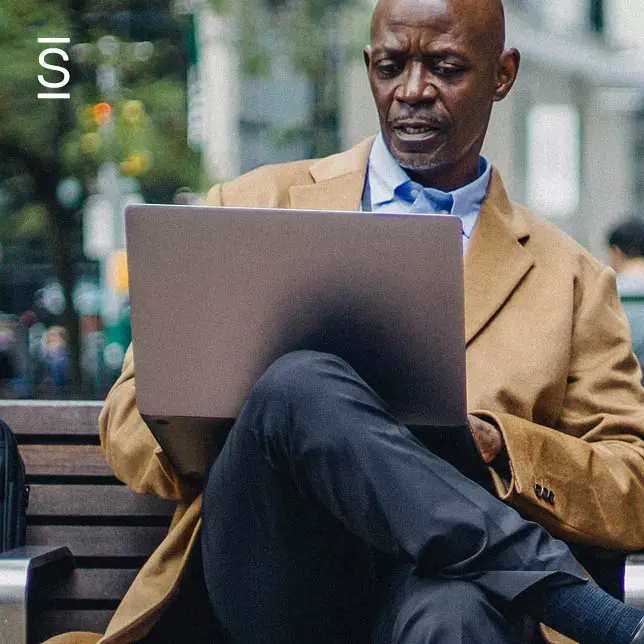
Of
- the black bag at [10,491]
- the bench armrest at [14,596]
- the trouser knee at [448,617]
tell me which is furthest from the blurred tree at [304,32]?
the trouser knee at [448,617]

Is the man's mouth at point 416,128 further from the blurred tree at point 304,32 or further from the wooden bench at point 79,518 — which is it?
the blurred tree at point 304,32

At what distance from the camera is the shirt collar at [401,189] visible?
3.25 m

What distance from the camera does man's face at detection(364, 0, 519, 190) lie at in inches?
124

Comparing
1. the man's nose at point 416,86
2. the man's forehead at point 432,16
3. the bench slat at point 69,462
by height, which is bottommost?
the bench slat at point 69,462

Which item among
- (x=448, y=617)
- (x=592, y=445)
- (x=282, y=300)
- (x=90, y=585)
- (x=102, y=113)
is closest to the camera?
(x=448, y=617)

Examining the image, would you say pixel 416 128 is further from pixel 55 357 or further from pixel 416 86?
pixel 55 357

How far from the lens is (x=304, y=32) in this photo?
9805 mm

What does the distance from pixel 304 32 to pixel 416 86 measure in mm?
6828

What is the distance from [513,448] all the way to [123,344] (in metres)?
10.4

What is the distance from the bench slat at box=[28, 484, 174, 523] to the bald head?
1.25m

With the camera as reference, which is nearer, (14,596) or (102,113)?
(14,596)

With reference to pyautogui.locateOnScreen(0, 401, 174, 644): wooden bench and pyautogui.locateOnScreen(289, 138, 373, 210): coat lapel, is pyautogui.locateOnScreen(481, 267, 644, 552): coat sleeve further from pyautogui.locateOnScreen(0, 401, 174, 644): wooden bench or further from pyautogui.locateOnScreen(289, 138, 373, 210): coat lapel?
pyautogui.locateOnScreen(0, 401, 174, 644): wooden bench

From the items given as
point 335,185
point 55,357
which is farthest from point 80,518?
point 55,357

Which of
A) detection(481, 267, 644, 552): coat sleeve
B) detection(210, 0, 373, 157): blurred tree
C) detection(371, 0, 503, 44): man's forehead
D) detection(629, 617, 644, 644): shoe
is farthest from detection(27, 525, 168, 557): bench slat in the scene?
detection(210, 0, 373, 157): blurred tree
